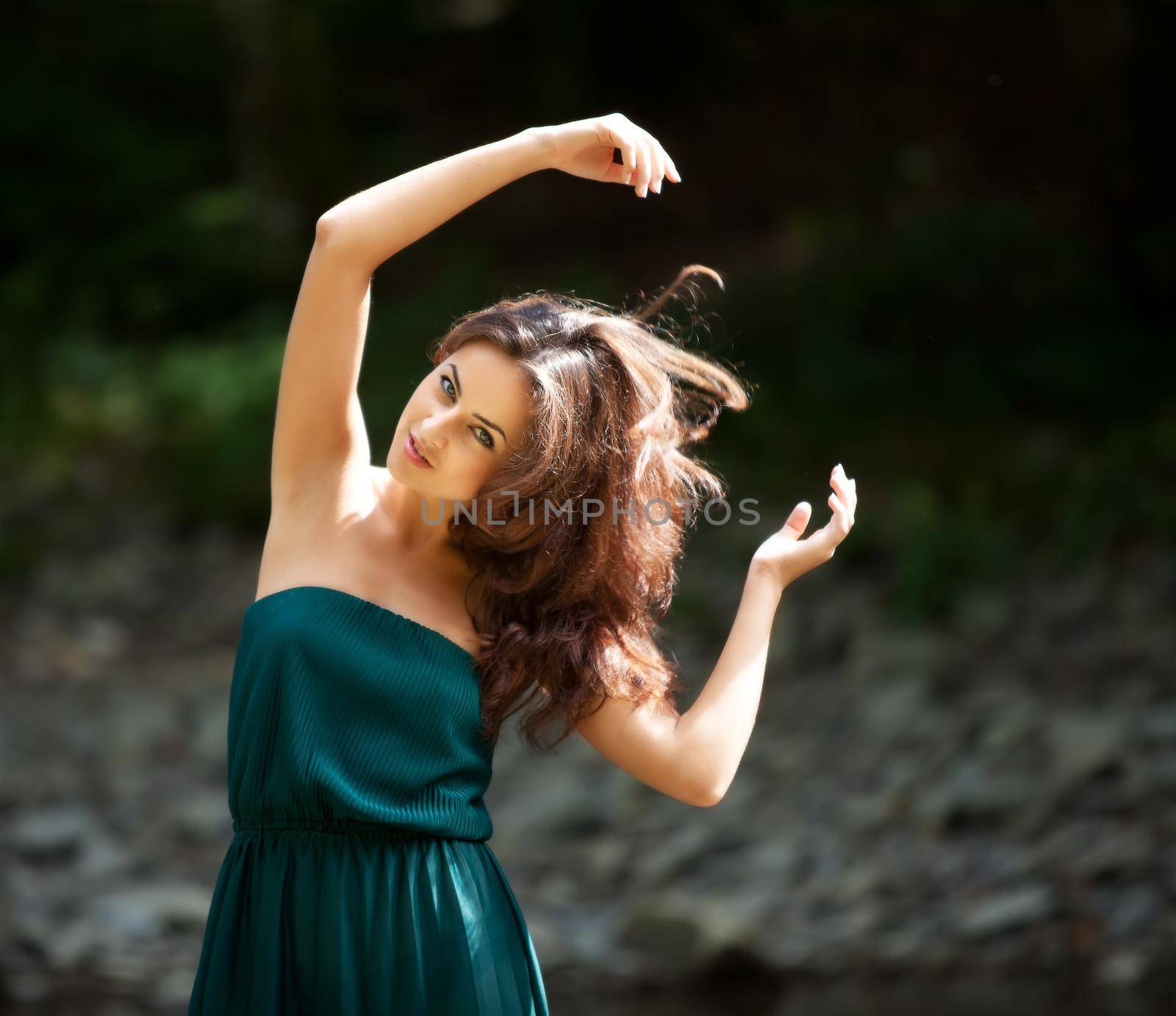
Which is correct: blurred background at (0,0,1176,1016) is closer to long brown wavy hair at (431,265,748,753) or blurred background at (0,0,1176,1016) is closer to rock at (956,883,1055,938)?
rock at (956,883,1055,938)

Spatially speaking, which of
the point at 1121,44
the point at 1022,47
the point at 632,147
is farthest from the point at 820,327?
the point at 632,147

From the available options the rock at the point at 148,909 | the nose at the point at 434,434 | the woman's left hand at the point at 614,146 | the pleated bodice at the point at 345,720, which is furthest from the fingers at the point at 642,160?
the rock at the point at 148,909

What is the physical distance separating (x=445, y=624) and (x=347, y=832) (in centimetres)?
31

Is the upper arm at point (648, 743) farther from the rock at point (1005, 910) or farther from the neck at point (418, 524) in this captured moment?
the rock at point (1005, 910)

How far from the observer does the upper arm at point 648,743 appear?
1859 millimetres

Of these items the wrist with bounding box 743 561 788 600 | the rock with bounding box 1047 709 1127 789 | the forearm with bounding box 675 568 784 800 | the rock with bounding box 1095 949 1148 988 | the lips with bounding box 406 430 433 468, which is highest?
the rock with bounding box 1047 709 1127 789

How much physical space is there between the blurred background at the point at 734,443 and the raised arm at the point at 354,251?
124 inches

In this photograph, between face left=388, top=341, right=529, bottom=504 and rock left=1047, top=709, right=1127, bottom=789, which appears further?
rock left=1047, top=709, right=1127, bottom=789

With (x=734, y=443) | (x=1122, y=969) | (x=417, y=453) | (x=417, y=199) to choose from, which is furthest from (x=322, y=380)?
(x=734, y=443)

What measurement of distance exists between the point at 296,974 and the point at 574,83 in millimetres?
7687

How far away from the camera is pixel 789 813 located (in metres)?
5.63

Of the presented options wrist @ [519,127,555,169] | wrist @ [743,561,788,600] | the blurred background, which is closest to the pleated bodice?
wrist @ [743,561,788,600]

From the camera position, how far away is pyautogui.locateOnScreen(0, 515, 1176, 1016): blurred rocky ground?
4754 mm

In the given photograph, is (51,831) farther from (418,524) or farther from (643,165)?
(643,165)
